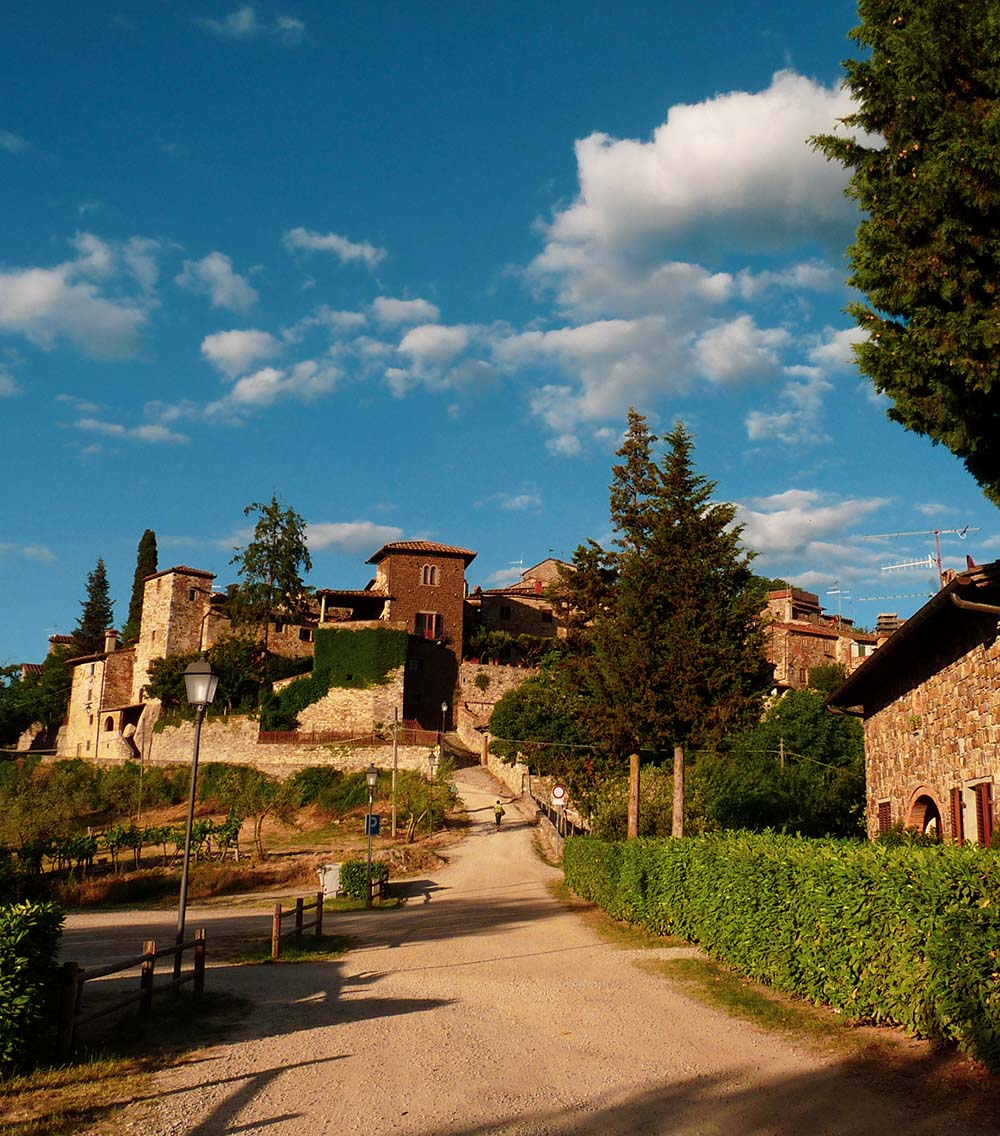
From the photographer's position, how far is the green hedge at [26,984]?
25.9ft

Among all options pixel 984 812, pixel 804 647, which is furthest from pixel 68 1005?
pixel 804 647

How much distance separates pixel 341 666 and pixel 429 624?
22.7 feet

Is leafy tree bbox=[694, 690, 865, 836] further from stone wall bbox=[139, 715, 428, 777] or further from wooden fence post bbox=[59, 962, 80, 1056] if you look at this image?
wooden fence post bbox=[59, 962, 80, 1056]

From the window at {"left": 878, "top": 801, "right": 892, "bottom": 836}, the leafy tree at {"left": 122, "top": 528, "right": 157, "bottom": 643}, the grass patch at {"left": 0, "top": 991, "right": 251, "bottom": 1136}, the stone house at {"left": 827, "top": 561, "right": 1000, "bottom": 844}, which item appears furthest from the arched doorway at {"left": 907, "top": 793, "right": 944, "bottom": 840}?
the leafy tree at {"left": 122, "top": 528, "right": 157, "bottom": 643}

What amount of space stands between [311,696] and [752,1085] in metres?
50.6

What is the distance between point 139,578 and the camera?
7962cm

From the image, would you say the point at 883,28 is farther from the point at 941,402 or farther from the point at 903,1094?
the point at 903,1094

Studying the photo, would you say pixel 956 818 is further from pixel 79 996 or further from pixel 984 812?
pixel 79 996

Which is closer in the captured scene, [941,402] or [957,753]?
[941,402]

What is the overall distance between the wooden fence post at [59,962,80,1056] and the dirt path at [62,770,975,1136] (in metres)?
1.03

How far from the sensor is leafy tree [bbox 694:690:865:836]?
35.1 m

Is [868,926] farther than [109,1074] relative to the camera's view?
Yes

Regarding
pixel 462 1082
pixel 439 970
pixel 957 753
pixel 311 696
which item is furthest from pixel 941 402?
pixel 311 696

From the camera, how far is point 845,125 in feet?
37.8
